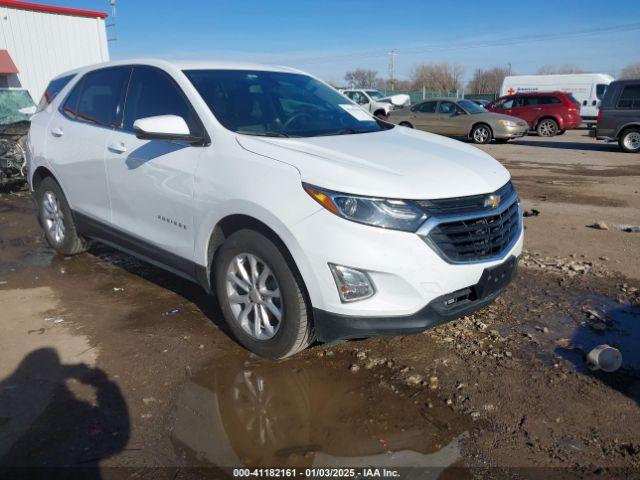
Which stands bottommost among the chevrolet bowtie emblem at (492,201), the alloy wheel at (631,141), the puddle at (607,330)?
the puddle at (607,330)

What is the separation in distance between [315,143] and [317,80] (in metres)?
1.65

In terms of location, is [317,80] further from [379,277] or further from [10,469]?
[10,469]

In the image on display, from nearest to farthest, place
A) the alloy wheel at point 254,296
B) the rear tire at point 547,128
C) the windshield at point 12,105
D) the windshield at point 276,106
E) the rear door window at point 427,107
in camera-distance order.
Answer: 1. the alloy wheel at point 254,296
2. the windshield at point 276,106
3. the windshield at point 12,105
4. the rear door window at point 427,107
5. the rear tire at point 547,128

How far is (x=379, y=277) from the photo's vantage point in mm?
2699

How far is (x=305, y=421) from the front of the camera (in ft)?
8.95

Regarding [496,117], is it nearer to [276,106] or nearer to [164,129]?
[276,106]

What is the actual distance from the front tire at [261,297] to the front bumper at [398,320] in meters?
0.15

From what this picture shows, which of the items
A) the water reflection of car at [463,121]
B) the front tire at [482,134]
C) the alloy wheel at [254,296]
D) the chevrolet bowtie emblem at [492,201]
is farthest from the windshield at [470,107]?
the alloy wheel at [254,296]

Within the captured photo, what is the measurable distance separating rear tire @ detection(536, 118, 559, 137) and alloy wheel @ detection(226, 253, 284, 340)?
19896 millimetres

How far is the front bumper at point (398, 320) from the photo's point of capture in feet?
9.12

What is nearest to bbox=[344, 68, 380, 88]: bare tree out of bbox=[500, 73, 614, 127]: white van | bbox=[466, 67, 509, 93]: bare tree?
bbox=[466, 67, 509, 93]: bare tree

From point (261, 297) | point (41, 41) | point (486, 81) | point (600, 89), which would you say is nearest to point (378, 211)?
point (261, 297)

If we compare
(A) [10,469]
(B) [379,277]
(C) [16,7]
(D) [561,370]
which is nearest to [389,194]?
(B) [379,277]

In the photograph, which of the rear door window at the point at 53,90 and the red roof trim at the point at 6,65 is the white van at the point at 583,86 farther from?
the rear door window at the point at 53,90
